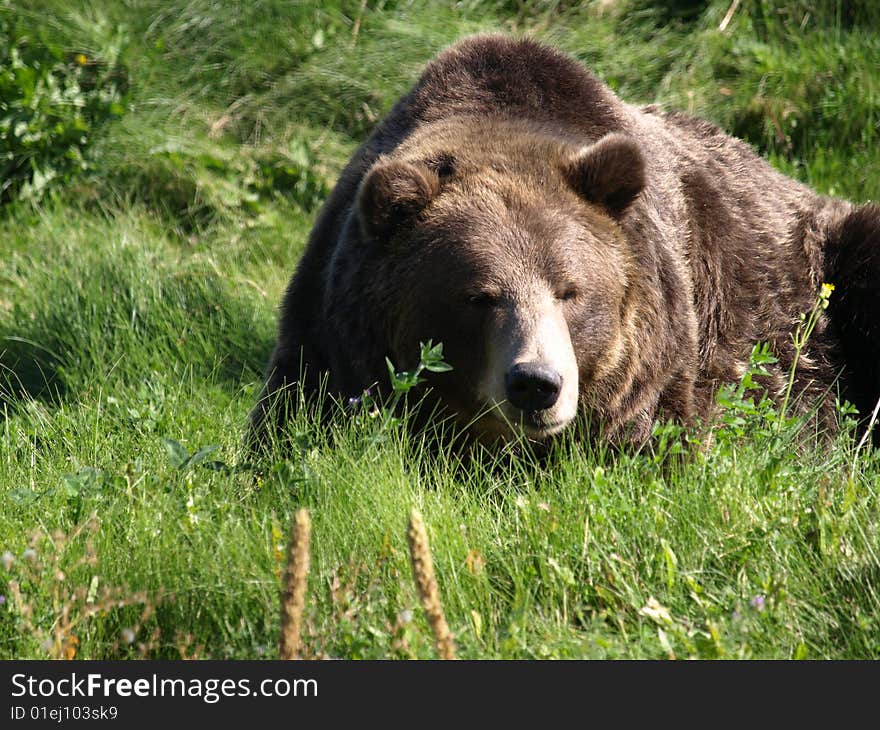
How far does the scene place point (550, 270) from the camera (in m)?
4.34

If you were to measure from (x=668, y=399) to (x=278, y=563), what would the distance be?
2.10 meters

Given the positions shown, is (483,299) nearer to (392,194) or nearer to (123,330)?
(392,194)

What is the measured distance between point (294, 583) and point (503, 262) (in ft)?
6.21

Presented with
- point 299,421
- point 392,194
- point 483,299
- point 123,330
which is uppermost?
point 392,194

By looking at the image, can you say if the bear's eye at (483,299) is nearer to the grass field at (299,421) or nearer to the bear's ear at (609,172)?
the grass field at (299,421)

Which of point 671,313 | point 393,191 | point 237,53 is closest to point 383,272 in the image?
point 393,191

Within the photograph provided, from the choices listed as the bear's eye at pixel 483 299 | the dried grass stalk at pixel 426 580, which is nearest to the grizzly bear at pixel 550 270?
the bear's eye at pixel 483 299

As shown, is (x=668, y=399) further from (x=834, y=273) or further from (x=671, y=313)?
(x=834, y=273)

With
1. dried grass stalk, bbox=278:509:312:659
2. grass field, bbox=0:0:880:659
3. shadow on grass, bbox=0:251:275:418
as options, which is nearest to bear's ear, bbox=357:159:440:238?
grass field, bbox=0:0:880:659

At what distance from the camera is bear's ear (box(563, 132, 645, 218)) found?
4.54 m

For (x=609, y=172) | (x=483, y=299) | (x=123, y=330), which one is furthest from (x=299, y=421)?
(x=123, y=330)

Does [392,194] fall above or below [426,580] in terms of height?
above

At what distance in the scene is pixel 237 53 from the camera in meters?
8.69

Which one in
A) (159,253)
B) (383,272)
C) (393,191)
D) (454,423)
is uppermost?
(393,191)
